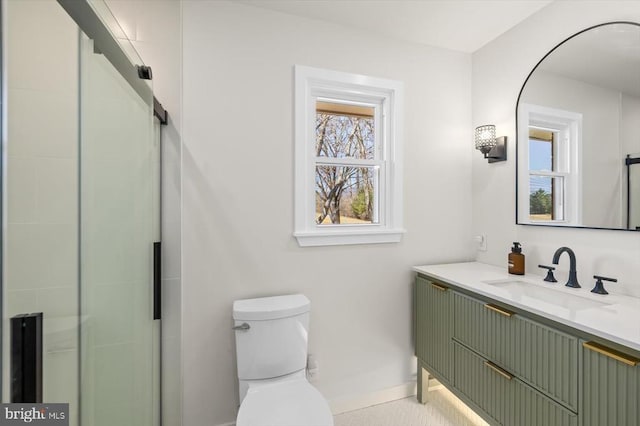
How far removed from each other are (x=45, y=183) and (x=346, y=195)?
62.1 inches

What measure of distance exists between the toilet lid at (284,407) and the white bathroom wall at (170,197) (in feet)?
1.75

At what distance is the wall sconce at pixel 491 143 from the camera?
1993 millimetres

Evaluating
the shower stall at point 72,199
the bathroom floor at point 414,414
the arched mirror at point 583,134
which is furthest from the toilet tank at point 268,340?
the arched mirror at point 583,134

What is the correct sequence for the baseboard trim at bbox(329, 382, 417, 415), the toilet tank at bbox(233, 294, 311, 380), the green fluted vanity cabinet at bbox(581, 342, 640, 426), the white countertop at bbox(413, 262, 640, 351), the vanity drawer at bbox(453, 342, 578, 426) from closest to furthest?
1. the green fluted vanity cabinet at bbox(581, 342, 640, 426)
2. the white countertop at bbox(413, 262, 640, 351)
3. the vanity drawer at bbox(453, 342, 578, 426)
4. the toilet tank at bbox(233, 294, 311, 380)
5. the baseboard trim at bbox(329, 382, 417, 415)

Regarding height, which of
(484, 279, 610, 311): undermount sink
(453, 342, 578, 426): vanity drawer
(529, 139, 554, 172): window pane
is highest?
(529, 139, 554, 172): window pane

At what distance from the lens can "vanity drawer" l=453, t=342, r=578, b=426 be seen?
119 centimetres

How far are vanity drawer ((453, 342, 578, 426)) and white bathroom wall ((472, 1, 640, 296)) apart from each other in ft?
2.11

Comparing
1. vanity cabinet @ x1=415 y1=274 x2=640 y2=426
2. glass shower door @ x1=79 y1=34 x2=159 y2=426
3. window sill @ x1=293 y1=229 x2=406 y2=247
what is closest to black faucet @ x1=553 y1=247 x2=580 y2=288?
vanity cabinet @ x1=415 y1=274 x2=640 y2=426

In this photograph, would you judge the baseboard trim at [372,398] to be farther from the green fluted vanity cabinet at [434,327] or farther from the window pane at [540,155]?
the window pane at [540,155]

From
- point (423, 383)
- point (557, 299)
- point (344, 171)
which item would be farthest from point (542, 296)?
point (344, 171)

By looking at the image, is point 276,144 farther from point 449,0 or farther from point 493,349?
point 493,349

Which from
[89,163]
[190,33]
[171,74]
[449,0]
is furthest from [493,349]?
[190,33]

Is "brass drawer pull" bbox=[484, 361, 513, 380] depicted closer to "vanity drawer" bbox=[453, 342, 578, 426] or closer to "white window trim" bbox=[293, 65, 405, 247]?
"vanity drawer" bbox=[453, 342, 578, 426]

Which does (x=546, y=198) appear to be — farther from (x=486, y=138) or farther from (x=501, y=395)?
(x=501, y=395)
